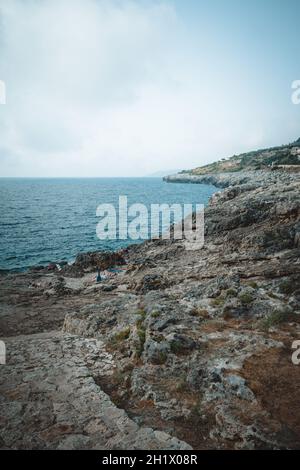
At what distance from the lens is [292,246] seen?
2238 cm

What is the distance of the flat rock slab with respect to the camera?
7.50 m

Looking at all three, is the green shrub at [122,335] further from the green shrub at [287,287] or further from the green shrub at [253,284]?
the green shrub at [287,287]

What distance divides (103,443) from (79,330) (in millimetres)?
8049

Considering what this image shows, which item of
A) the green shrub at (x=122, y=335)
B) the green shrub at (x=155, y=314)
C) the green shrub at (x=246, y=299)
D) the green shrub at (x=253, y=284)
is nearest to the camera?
the green shrub at (x=122, y=335)

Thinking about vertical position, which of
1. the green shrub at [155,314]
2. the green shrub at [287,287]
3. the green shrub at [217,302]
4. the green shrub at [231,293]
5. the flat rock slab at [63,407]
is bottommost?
the flat rock slab at [63,407]

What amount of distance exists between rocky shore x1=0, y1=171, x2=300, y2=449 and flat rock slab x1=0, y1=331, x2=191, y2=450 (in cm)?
3

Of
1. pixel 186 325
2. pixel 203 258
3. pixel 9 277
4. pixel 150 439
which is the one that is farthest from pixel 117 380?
pixel 9 277

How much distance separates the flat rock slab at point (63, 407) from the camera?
7496mm

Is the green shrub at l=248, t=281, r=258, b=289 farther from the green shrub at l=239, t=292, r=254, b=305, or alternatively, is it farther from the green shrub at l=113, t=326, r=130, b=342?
the green shrub at l=113, t=326, r=130, b=342

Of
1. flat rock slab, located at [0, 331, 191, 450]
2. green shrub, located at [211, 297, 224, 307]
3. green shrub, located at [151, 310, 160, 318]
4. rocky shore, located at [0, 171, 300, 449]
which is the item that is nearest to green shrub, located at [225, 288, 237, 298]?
rocky shore, located at [0, 171, 300, 449]

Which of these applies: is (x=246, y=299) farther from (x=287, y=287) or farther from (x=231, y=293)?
(x=287, y=287)

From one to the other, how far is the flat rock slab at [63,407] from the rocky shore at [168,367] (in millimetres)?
33

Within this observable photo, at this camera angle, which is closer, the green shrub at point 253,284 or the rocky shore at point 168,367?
the rocky shore at point 168,367

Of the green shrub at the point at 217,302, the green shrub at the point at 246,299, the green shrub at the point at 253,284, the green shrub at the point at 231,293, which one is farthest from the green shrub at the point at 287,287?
the green shrub at the point at 217,302
